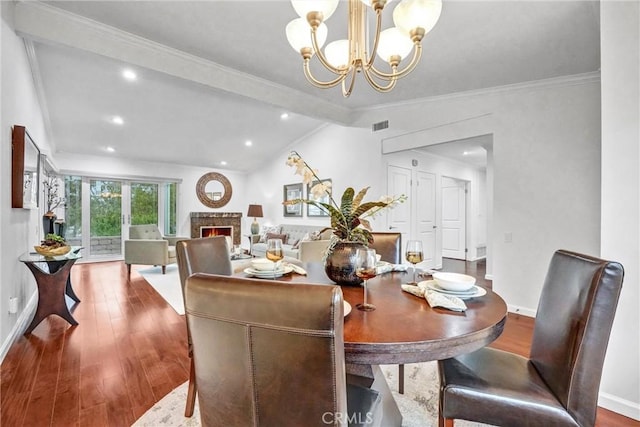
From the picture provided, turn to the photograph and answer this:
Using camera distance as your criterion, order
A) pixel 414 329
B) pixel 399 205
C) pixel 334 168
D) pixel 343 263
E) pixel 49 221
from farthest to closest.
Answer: pixel 334 168 → pixel 399 205 → pixel 49 221 → pixel 343 263 → pixel 414 329

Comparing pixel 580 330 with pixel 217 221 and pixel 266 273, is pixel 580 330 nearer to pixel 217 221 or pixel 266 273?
pixel 266 273

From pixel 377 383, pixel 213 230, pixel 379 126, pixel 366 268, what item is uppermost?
pixel 379 126

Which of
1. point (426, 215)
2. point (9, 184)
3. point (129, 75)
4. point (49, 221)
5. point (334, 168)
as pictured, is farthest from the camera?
point (426, 215)

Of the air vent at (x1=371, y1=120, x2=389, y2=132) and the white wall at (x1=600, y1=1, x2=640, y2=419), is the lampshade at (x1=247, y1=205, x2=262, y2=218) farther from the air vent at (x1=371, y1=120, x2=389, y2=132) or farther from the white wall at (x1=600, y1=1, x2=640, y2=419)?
the white wall at (x1=600, y1=1, x2=640, y2=419)

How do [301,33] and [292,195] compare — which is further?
[292,195]

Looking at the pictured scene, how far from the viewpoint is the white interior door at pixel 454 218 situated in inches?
281

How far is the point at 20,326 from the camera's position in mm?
2754

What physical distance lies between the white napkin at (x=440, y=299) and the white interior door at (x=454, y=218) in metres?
6.51

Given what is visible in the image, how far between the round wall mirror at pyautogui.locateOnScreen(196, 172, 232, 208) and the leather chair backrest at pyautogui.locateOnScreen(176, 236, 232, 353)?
6312 millimetres

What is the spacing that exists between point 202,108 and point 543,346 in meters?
5.34

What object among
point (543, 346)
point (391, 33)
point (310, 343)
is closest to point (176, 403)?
point (310, 343)

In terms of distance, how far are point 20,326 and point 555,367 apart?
4120mm

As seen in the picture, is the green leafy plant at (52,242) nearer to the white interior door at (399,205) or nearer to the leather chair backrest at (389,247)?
the leather chair backrest at (389,247)

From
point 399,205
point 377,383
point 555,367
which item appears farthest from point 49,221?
point 555,367
